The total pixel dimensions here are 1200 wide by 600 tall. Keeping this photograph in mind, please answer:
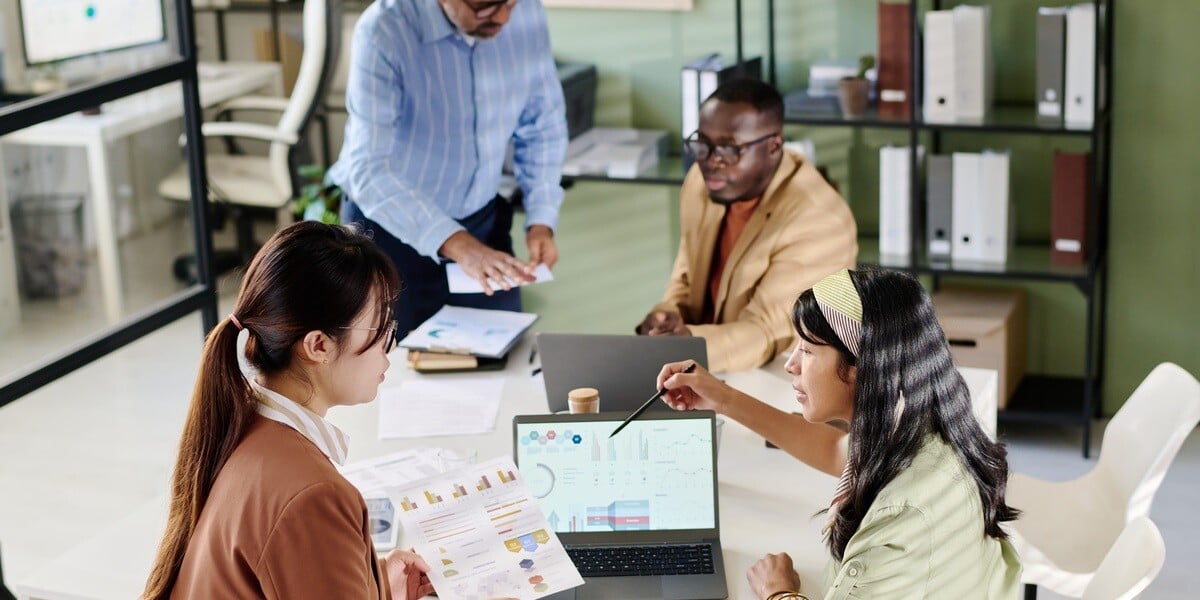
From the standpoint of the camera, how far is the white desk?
206 inches

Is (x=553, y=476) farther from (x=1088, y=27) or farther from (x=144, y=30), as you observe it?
(x=144, y=30)

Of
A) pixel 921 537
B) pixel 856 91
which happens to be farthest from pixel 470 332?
pixel 856 91

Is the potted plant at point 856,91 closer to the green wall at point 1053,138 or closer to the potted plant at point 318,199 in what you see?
the green wall at point 1053,138

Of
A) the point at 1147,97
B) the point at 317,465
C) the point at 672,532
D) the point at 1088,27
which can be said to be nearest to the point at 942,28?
the point at 1088,27

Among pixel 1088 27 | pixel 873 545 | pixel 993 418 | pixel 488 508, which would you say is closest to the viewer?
pixel 873 545

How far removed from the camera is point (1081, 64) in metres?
3.74

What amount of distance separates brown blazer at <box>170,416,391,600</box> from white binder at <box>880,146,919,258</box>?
8.89ft

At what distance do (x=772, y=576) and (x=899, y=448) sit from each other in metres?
0.34

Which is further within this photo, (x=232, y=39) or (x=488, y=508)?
(x=232, y=39)

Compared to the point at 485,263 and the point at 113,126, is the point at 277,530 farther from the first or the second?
the point at 113,126

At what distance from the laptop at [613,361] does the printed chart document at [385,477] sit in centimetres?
27

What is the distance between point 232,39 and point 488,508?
435 cm

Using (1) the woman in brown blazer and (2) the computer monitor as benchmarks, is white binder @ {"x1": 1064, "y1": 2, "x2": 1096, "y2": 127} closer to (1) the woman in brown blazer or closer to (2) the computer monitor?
(1) the woman in brown blazer

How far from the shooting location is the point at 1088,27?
370cm
